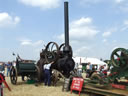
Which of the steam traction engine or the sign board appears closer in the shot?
the sign board

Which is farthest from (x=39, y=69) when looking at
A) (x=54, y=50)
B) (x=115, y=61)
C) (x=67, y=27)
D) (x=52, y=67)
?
(x=115, y=61)

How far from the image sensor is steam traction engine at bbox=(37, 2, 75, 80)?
401 inches

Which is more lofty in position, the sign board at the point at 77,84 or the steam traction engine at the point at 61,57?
the steam traction engine at the point at 61,57

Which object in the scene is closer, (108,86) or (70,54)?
(108,86)

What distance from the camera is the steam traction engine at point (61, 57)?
10.2 meters

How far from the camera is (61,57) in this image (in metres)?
10.9

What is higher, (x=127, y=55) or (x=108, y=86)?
(x=127, y=55)

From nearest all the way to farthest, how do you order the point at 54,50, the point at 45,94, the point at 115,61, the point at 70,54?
the point at 45,94 < the point at 115,61 < the point at 70,54 < the point at 54,50

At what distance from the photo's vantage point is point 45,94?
780 cm

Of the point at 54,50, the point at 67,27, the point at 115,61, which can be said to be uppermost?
the point at 67,27

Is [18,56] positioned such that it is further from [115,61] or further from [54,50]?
[115,61]

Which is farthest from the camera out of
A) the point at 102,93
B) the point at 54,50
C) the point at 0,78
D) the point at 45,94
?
the point at 54,50

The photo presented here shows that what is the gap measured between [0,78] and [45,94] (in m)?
2.39

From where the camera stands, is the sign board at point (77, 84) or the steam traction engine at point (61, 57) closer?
the sign board at point (77, 84)
